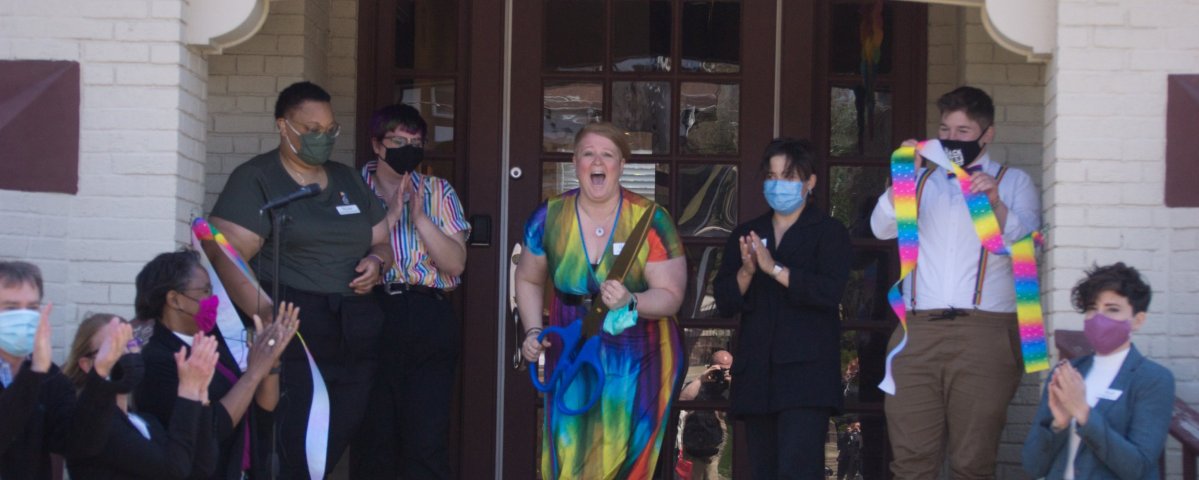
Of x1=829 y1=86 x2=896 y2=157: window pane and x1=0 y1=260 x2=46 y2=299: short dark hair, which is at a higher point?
x1=829 y1=86 x2=896 y2=157: window pane

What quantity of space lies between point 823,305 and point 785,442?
0.53 metres

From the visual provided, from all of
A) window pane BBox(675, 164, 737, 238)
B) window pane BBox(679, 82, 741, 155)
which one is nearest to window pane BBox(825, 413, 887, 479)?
window pane BBox(675, 164, 737, 238)

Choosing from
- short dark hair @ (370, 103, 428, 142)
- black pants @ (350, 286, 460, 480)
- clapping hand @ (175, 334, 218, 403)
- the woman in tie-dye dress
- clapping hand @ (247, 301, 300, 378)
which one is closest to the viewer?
clapping hand @ (175, 334, 218, 403)

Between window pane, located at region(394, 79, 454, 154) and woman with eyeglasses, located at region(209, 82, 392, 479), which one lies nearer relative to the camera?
woman with eyeglasses, located at region(209, 82, 392, 479)

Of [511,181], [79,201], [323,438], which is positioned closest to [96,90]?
[79,201]

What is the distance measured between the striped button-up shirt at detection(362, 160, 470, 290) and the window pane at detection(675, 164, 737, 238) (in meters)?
1.21

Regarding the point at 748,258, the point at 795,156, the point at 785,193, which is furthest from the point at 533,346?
the point at 795,156

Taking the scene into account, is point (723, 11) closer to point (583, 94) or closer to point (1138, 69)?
point (583, 94)

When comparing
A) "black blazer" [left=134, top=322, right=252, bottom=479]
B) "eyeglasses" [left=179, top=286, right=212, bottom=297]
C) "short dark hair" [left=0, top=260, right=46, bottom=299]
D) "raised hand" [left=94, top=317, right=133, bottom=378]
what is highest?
"short dark hair" [left=0, top=260, right=46, bottom=299]

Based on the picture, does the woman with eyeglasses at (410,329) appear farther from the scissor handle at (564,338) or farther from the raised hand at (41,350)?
the raised hand at (41,350)

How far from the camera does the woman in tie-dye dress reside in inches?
240

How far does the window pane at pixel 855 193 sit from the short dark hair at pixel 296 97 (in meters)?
2.57

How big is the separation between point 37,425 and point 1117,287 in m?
3.39

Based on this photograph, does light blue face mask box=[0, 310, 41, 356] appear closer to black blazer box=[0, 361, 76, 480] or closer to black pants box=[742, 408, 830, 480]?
black blazer box=[0, 361, 76, 480]
